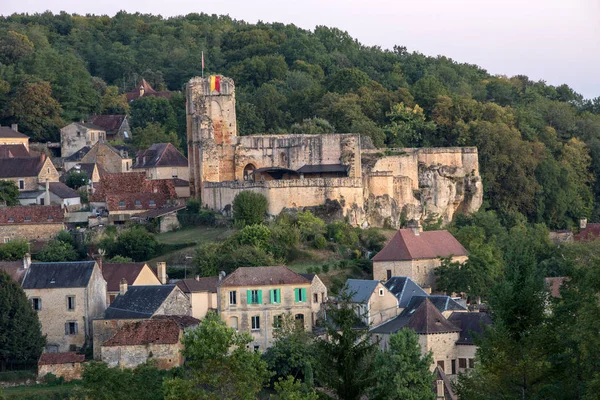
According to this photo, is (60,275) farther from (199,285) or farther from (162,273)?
(199,285)

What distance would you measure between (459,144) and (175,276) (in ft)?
72.9

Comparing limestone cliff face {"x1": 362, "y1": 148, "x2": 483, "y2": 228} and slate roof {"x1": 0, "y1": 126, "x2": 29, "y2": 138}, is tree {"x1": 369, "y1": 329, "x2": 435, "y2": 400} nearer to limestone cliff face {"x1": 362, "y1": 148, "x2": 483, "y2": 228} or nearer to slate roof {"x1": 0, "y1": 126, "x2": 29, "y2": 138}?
limestone cliff face {"x1": 362, "y1": 148, "x2": 483, "y2": 228}

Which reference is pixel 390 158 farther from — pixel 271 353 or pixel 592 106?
pixel 592 106

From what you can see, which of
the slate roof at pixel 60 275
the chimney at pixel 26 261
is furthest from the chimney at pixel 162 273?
the chimney at pixel 26 261

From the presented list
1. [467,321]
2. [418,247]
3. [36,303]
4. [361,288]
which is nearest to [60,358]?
[36,303]

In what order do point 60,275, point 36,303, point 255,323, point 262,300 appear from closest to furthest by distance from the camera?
Answer: point 255,323
point 262,300
point 36,303
point 60,275

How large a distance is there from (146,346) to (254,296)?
201 inches

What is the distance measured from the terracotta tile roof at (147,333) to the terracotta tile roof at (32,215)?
15.3 meters

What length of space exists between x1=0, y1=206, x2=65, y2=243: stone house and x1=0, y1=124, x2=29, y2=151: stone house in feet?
41.0

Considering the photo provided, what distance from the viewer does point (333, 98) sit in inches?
3349

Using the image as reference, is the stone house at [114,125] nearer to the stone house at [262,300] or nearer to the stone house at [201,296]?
the stone house at [201,296]

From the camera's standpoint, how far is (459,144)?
81000 millimetres

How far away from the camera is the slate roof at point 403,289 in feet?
194

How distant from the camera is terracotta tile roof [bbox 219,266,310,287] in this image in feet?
190
